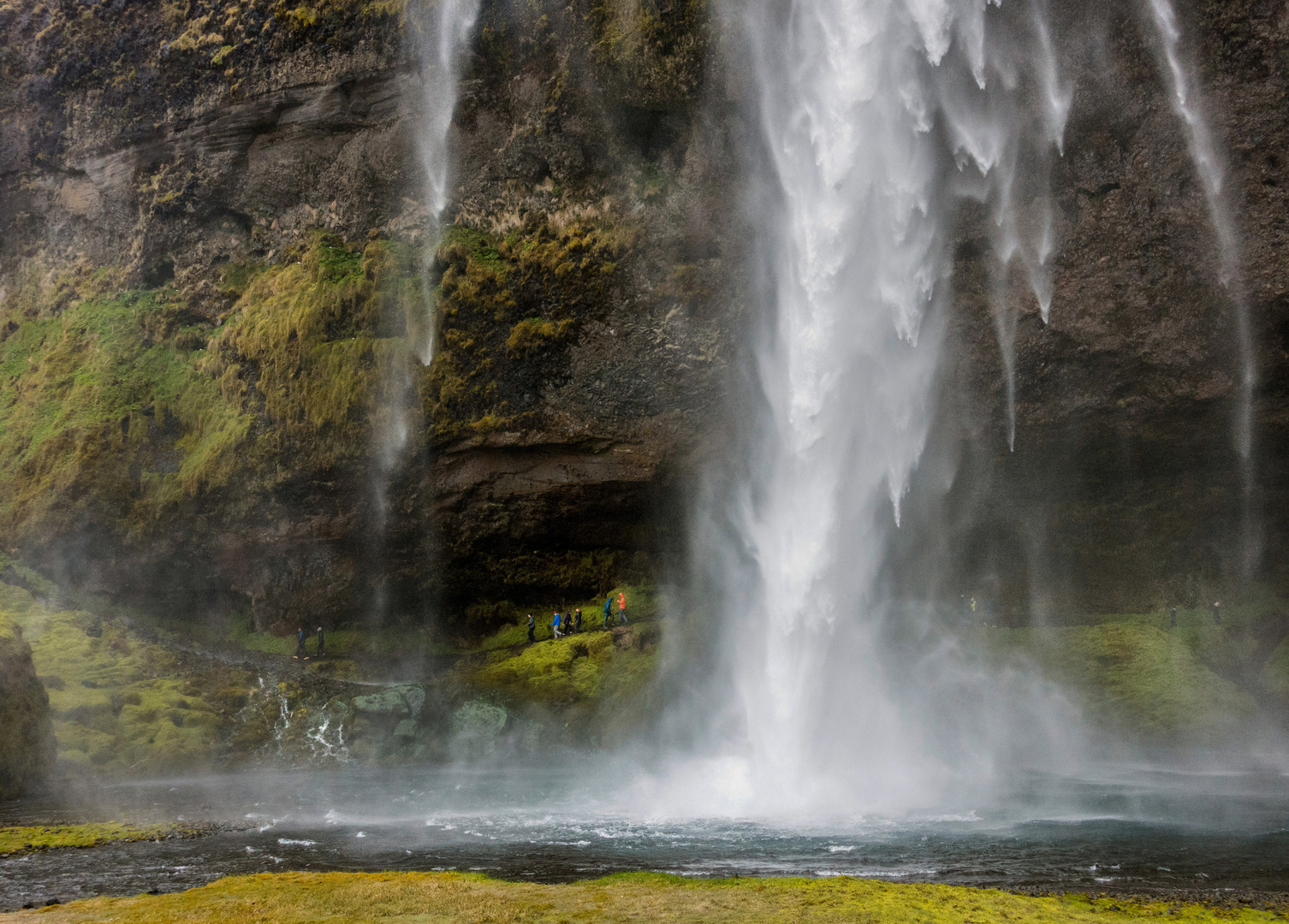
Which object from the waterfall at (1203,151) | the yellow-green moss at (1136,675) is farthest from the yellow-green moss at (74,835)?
the waterfall at (1203,151)

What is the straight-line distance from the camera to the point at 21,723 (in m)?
19.5

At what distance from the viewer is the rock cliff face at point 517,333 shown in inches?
979

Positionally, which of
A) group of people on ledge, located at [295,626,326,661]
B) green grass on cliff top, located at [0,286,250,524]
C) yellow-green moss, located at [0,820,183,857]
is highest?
green grass on cliff top, located at [0,286,250,524]

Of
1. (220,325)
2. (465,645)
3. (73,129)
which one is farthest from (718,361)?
(73,129)

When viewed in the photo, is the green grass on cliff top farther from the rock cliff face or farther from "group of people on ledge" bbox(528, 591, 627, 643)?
"group of people on ledge" bbox(528, 591, 627, 643)

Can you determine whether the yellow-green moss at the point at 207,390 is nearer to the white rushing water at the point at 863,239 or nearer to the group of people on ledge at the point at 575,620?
the group of people on ledge at the point at 575,620

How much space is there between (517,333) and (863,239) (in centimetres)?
1052

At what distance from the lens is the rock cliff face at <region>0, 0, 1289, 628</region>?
24875 mm

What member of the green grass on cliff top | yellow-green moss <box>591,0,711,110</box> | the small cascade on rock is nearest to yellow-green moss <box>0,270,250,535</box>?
the green grass on cliff top

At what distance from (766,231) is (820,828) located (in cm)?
1672

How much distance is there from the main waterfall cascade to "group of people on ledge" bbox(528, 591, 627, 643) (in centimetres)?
394

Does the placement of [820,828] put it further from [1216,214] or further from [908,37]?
[908,37]

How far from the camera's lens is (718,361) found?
27094mm

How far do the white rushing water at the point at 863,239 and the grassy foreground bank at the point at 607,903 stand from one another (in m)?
13.2
